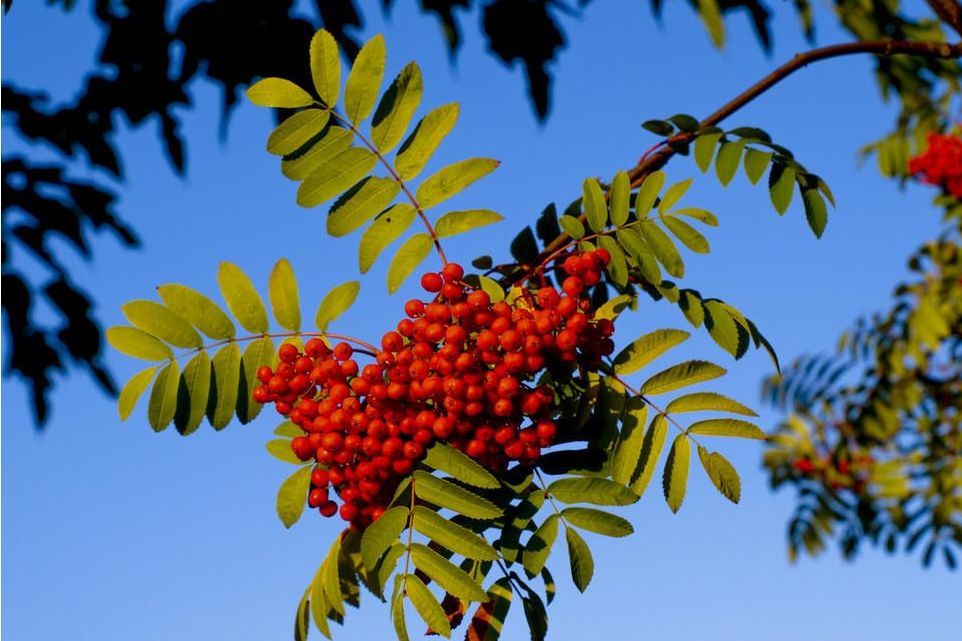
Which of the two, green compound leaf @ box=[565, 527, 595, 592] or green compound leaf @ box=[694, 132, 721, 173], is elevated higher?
green compound leaf @ box=[694, 132, 721, 173]

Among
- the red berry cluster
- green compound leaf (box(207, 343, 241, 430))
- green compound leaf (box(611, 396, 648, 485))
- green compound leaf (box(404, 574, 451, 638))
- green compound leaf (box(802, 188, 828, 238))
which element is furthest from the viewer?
the red berry cluster

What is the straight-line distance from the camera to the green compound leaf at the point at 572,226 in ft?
5.47

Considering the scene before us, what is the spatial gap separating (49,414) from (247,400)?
7.19 feet

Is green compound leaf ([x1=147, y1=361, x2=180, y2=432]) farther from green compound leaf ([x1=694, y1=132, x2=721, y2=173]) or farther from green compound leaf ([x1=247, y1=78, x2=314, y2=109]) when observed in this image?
green compound leaf ([x1=694, y1=132, x2=721, y2=173])

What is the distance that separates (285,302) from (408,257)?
0.70 ft

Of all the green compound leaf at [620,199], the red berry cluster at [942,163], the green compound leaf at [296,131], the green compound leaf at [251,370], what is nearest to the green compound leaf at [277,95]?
the green compound leaf at [296,131]

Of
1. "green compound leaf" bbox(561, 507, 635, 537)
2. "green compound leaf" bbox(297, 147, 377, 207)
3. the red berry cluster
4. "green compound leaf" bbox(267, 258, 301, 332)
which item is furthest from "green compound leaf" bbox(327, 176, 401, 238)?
the red berry cluster

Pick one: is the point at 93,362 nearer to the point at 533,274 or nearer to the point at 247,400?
the point at 247,400

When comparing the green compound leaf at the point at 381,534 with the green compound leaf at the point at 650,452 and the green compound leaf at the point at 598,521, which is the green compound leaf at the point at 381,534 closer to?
the green compound leaf at the point at 598,521

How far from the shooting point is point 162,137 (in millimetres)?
3467

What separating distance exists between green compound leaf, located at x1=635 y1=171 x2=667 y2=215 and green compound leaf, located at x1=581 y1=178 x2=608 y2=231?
0.07 meters

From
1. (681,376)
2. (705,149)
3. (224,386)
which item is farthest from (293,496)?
(705,149)

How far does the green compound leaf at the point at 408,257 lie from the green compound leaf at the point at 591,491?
393 millimetres

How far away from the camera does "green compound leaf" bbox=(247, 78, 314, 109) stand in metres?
1.70
